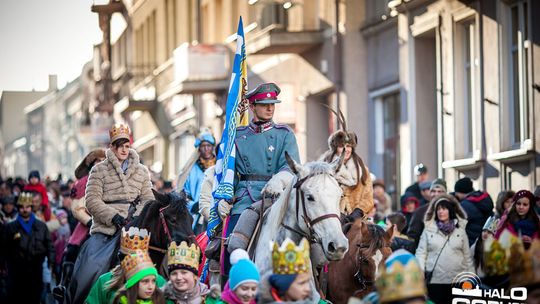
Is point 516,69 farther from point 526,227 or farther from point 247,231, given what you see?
point 247,231

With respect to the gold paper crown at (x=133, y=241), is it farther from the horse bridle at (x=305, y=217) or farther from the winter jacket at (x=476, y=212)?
the winter jacket at (x=476, y=212)

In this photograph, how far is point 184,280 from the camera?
11.1 meters

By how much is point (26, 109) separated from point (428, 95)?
4843 inches

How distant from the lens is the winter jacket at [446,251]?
16.7 metres

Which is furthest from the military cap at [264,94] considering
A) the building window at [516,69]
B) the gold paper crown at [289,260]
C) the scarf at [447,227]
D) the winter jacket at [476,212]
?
the building window at [516,69]

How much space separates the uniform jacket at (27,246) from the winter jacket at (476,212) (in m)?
6.61

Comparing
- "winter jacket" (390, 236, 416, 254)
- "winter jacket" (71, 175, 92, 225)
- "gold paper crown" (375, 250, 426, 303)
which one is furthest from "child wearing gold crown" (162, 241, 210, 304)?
"winter jacket" (71, 175, 92, 225)

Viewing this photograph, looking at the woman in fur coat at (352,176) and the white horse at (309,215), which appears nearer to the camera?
the white horse at (309,215)

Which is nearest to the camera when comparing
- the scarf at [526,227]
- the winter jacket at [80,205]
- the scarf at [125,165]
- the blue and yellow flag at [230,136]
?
the blue and yellow flag at [230,136]

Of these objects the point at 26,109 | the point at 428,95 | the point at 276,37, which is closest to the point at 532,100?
the point at 428,95

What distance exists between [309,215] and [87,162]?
7.49m

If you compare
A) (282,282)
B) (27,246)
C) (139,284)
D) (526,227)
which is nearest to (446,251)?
(526,227)

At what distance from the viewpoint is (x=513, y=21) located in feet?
69.3

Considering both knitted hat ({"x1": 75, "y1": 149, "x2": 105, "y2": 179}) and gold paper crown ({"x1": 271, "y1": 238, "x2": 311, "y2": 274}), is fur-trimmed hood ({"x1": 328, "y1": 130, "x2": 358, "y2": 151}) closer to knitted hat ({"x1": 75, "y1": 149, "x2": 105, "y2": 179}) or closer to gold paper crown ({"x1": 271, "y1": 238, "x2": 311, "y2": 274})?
knitted hat ({"x1": 75, "y1": 149, "x2": 105, "y2": 179})
